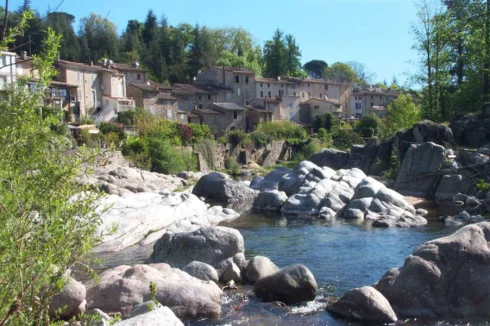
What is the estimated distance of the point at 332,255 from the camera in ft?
64.4

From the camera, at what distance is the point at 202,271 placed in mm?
15992

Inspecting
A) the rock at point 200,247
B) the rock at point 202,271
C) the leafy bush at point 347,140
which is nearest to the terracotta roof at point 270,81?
the leafy bush at point 347,140

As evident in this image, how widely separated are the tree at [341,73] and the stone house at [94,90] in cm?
7016

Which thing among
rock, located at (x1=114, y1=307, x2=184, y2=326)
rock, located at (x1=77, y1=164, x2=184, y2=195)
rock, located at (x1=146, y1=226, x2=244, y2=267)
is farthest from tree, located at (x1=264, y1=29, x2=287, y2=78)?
rock, located at (x1=114, y1=307, x2=184, y2=326)

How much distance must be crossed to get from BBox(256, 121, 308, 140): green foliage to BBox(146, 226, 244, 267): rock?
170 ft

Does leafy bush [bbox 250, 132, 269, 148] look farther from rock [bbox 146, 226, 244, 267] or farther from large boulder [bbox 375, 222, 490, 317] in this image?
large boulder [bbox 375, 222, 490, 317]

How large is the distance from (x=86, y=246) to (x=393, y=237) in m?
19.2

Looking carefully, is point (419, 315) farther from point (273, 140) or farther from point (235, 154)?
point (273, 140)

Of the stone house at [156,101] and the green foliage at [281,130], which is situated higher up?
the stone house at [156,101]

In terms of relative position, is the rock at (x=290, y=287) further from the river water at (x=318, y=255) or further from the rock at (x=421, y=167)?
the rock at (x=421, y=167)

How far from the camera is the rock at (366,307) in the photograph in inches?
502

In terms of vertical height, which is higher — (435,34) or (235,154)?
(435,34)

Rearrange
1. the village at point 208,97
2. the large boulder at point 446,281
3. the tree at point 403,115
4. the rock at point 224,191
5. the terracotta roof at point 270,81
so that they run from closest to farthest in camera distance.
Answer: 1. the large boulder at point 446,281
2. the rock at point 224,191
3. the tree at point 403,115
4. the village at point 208,97
5. the terracotta roof at point 270,81

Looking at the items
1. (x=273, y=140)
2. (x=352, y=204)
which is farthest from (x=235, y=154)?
(x=352, y=204)
